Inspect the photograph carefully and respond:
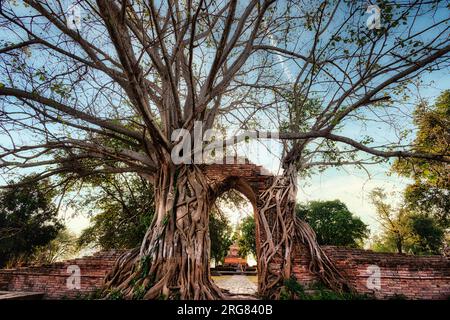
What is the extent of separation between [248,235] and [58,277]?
12.7 metres

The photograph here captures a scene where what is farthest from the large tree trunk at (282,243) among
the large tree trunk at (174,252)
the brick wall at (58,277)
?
the brick wall at (58,277)

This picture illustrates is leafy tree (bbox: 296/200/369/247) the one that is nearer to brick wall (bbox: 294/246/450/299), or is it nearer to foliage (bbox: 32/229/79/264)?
brick wall (bbox: 294/246/450/299)

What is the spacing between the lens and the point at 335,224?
1431cm

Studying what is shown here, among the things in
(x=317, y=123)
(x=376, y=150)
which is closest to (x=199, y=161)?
(x=317, y=123)

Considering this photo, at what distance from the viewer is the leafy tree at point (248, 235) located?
16.2 metres

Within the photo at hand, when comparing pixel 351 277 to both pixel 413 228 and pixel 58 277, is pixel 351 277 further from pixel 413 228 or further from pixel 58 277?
pixel 413 228

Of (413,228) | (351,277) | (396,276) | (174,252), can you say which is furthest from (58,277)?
(413,228)

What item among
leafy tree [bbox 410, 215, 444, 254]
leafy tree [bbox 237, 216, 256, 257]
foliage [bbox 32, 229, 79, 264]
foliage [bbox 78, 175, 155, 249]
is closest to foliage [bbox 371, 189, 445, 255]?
leafy tree [bbox 410, 215, 444, 254]

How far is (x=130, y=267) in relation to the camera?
13.1ft

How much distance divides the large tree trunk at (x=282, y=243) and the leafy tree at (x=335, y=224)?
9.81 meters
